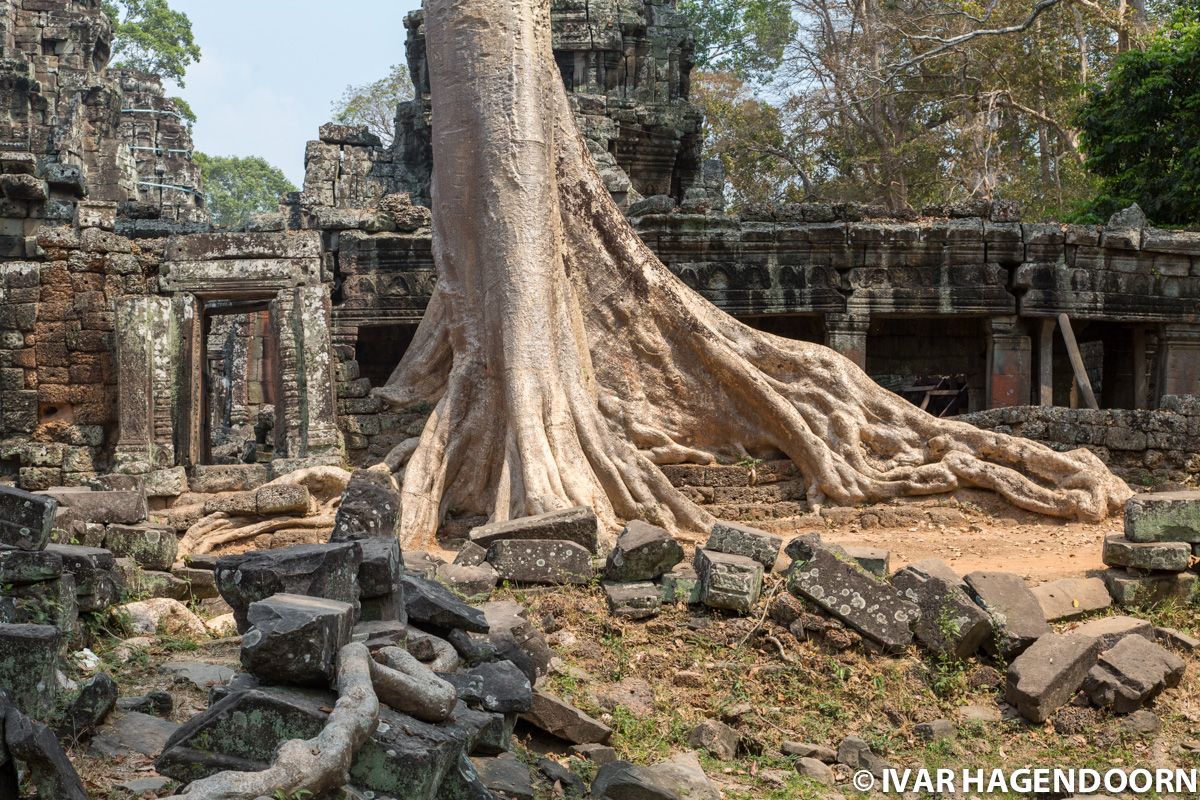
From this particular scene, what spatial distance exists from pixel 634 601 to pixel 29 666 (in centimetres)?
299

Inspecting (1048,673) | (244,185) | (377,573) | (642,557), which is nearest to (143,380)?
(642,557)

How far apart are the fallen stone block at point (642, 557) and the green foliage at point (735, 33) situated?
83.6 ft

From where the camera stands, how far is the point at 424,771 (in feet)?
12.2

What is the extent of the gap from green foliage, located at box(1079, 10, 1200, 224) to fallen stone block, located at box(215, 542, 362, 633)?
12.8 metres

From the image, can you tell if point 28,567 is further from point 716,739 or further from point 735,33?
point 735,33

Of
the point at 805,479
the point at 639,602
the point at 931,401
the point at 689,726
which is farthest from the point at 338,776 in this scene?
the point at 931,401

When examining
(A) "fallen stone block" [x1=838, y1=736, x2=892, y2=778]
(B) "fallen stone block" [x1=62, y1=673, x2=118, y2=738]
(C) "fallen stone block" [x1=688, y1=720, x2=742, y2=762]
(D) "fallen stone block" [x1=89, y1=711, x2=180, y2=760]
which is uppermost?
(B) "fallen stone block" [x1=62, y1=673, x2=118, y2=738]

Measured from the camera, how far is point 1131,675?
18.8ft

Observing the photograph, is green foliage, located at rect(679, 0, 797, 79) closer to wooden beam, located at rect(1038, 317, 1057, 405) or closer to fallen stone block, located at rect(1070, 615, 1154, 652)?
wooden beam, located at rect(1038, 317, 1057, 405)

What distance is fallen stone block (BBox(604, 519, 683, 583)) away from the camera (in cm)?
650

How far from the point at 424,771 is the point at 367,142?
15842 mm

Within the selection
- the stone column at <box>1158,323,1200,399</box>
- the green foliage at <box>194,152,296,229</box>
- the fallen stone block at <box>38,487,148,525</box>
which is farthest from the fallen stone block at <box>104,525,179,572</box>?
the green foliage at <box>194,152,296,229</box>

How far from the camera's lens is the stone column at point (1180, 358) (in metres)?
12.7

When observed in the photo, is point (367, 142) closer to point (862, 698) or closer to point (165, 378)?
point (165, 378)
